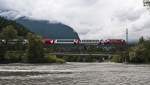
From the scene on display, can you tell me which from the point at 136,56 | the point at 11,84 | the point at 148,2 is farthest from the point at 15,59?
the point at 11,84

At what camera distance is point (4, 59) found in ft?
630

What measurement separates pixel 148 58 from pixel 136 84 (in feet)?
479

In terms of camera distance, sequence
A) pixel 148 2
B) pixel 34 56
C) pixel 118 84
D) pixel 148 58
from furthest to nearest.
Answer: pixel 148 58
pixel 34 56
pixel 148 2
pixel 118 84

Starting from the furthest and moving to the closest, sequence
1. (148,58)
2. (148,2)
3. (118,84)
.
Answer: (148,58) < (148,2) < (118,84)

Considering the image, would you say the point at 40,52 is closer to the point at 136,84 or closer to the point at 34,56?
the point at 34,56

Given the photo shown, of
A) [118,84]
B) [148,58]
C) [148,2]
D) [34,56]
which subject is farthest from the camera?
[148,58]

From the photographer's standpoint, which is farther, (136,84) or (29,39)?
(29,39)

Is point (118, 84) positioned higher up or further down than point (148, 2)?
further down

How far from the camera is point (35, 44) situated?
18775 centimetres

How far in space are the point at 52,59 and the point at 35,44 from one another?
33.4ft

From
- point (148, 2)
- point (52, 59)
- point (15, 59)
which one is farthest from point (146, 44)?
point (148, 2)

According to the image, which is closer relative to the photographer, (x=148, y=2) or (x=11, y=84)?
(x=11, y=84)

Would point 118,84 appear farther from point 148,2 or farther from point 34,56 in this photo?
point 34,56

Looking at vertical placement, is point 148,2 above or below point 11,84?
above
